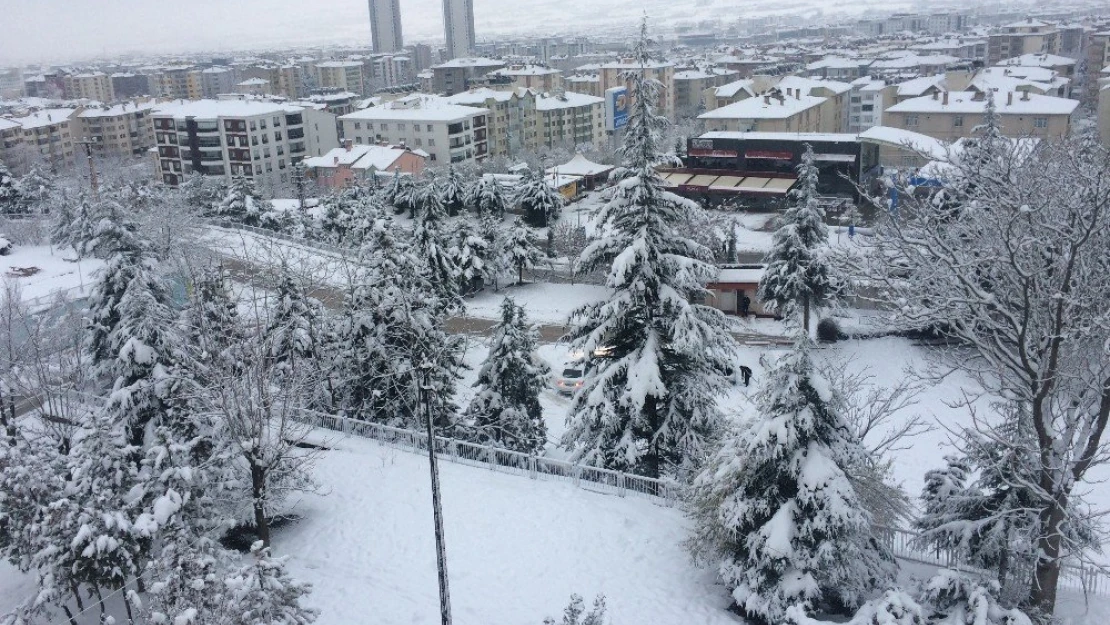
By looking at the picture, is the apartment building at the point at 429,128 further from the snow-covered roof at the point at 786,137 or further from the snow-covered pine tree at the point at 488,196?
the snow-covered roof at the point at 786,137

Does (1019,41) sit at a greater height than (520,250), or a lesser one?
greater

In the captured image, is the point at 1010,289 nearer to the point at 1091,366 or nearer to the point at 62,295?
the point at 1091,366

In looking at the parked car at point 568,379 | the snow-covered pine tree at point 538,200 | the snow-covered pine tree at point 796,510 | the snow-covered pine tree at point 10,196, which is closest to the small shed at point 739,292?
the parked car at point 568,379

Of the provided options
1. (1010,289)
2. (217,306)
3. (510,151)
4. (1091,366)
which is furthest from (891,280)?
(510,151)

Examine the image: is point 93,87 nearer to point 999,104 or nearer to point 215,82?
point 215,82

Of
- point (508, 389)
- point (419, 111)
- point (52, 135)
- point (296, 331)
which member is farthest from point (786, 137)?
point (52, 135)
